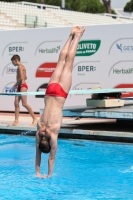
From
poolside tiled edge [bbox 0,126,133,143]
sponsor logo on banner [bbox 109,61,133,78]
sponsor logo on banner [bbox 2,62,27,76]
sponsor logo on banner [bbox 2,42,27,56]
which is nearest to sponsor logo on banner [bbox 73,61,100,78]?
sponsor logo on banner [bbox 109,61,133,78]

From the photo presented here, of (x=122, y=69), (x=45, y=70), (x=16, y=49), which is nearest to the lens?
(x=122, y=69)

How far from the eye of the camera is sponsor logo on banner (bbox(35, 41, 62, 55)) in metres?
14.3

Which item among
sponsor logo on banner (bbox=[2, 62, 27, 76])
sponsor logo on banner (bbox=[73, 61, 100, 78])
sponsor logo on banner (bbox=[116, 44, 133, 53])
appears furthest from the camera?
sponsor logo on banner (bbox=[2, 62, 27, 76])

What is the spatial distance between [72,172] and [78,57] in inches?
267

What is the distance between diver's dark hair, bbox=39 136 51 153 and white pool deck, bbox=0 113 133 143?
11.7 ft

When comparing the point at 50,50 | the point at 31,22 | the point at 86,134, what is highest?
the point at 50,50

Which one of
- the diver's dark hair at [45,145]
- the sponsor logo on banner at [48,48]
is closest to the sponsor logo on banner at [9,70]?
the sponsor logo on banner at [48,48]

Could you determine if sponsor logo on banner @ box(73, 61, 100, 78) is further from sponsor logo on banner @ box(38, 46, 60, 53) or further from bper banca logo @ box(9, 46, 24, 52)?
bper banca logo @ box(9, 46, 24, 52)

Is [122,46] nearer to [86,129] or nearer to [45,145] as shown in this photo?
[86,129]

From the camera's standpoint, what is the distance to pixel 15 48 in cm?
1510

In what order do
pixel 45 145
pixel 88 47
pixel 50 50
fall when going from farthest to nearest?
pixel 50 50 → pixel 88 47 → pixel 45 145

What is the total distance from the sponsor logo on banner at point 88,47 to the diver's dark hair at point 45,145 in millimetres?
7466

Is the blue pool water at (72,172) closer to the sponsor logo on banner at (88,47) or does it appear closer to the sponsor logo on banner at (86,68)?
the sponsor logo on banner at (86,68)

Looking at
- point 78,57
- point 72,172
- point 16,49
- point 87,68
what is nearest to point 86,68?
point 87,68
